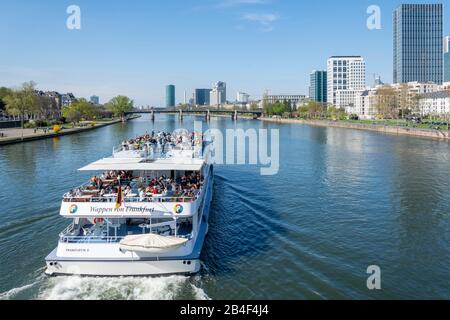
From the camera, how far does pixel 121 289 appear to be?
1569cm

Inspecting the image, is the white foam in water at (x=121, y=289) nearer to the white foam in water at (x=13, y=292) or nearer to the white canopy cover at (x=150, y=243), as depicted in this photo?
the white foam in water at (x=13, y=292)

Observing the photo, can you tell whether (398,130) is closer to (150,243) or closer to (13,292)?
A: (150,243)

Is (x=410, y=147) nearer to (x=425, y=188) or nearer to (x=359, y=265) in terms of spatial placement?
(x=425, y=188)

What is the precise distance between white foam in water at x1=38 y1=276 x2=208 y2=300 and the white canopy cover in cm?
142

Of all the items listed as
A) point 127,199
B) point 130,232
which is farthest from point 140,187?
point 130,232

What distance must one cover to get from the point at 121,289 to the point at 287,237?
9615 millimetres

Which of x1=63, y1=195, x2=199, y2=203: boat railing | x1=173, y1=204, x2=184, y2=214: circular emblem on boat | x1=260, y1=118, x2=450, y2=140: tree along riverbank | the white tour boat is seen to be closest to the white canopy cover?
the white tour boat

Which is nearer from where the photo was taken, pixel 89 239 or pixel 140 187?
pixel 89 239

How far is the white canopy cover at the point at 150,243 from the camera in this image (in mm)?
15562

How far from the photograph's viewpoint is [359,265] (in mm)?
18609

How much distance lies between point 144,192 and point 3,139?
62147 mm

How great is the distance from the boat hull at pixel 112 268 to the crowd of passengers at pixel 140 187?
2698 mm

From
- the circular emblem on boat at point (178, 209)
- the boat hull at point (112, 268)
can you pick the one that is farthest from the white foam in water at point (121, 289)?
the circular emblem on boat at point (178, 209)
